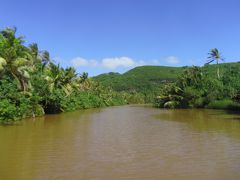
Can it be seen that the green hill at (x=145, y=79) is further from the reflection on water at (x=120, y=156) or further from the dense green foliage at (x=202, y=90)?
the reflection on water at (x=120, y=156)

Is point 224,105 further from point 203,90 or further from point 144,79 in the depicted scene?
point 144,79

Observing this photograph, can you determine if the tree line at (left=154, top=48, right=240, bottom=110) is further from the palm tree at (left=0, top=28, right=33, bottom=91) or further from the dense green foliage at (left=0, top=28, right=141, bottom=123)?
the palm tree at (left=0, top=28, right=33, bottom=91)

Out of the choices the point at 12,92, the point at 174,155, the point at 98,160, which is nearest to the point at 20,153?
the point at 98,160

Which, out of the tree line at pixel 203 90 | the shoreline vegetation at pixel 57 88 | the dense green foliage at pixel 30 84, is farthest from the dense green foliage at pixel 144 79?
the dense green foliage at pixel 30 84

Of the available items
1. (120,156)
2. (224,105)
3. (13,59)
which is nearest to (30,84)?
(13,59)

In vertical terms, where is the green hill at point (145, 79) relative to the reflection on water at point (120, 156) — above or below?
above

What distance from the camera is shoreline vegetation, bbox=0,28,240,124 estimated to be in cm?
2956

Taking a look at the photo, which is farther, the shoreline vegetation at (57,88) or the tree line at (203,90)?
the tree line at (203,90)

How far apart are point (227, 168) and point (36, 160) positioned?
7.25 m

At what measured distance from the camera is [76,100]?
2394 inches

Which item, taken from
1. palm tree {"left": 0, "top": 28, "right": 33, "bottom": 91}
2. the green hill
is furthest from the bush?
the green hill

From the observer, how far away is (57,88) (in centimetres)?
4672

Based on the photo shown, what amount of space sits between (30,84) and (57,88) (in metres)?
12.5

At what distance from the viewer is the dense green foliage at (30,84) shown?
28.3 metres
